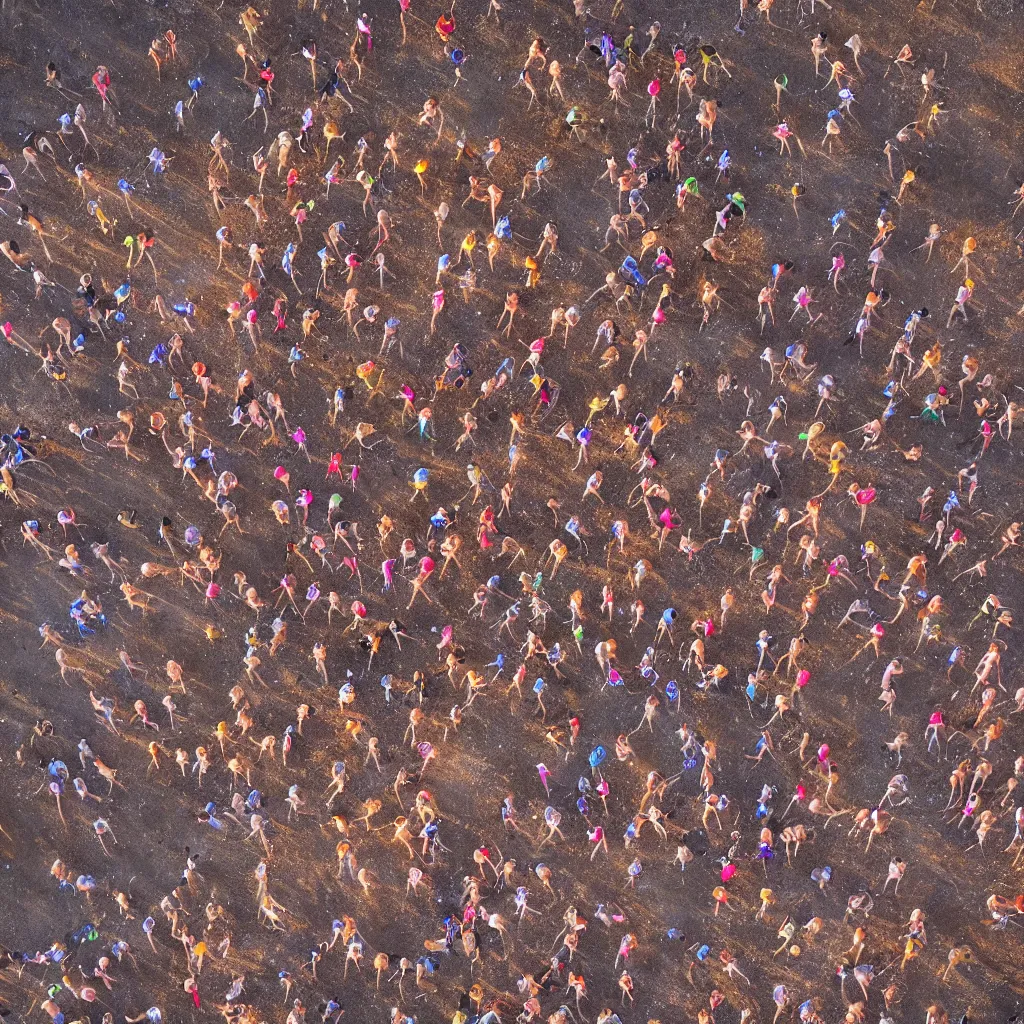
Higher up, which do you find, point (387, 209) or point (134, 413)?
point (387, 209)

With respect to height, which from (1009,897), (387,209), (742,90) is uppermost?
(742,90)

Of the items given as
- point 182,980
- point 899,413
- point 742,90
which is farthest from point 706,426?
point 182,980

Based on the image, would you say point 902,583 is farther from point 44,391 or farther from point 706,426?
point 44,391

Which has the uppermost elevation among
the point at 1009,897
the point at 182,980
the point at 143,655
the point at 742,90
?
the point at 742,90

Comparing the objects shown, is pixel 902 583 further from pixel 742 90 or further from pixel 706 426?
pixel 742 90

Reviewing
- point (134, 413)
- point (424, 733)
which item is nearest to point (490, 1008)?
point (424, 733)

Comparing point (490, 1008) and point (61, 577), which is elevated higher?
point (61, 577)
